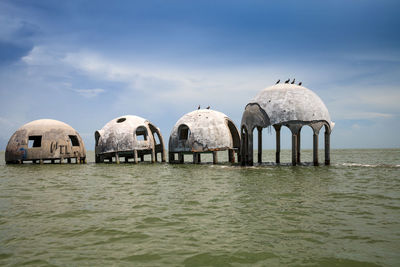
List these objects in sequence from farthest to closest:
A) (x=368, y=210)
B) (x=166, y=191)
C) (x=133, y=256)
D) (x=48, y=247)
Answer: (x=166, y=191) → (x=368, y=210) → (x=48, y=247) → (x=133, y=256)

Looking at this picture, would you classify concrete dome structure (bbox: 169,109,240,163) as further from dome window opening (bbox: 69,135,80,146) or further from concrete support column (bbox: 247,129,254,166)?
dome window opening (bbox: 69,135,80,146)

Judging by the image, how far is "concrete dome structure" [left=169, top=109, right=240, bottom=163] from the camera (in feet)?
84.5

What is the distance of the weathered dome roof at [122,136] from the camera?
28.6m

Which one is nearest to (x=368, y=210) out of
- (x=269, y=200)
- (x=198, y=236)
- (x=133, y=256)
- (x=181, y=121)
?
(x=269, y=200)

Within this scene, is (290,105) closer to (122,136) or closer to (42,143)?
(122,136)

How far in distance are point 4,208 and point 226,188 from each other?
7.41m

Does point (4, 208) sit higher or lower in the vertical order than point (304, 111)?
lower

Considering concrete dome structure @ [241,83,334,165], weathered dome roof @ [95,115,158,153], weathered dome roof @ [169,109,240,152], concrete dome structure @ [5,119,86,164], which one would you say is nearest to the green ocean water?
concrete dome structure @ [241,83,334,165]

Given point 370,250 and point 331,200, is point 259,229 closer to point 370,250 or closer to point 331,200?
point 370,250

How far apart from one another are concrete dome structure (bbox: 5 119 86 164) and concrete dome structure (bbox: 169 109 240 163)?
9766 mm

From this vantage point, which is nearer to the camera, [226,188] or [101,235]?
[101,235]

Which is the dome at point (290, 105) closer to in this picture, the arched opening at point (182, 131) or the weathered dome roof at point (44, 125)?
the arched opening at point (182, 131)

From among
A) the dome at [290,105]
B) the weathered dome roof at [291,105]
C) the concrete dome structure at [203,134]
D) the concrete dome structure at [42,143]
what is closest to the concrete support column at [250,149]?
the dome at [290,105]

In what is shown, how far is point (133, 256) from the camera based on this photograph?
5.53 m
